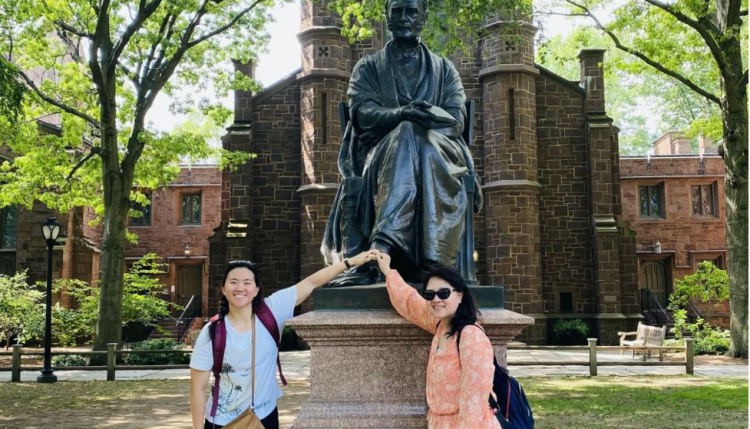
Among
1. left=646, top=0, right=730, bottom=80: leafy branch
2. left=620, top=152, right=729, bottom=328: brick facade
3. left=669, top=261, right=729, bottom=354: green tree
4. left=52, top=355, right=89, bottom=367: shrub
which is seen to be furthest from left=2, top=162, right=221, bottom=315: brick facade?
left=646, top=0, right=730, bottom=80: leafy branch

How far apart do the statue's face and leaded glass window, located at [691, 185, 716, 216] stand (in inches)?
1121

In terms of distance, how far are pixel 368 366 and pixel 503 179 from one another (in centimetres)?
1807

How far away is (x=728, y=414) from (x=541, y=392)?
293cm

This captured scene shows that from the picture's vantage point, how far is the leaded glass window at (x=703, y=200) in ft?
100


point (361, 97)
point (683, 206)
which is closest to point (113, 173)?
point (361, 97)

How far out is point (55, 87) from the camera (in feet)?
62.2

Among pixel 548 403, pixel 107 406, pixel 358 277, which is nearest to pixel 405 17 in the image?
pixel 358 277

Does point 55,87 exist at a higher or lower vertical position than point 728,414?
higher

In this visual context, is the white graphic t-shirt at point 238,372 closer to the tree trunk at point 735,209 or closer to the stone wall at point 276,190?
the tree trunk at point 735,209

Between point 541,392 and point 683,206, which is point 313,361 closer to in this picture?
point 541,392

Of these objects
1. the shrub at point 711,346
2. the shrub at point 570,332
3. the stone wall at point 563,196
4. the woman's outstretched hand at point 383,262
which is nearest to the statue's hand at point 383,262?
the woman's outstretched hand at point 383,262

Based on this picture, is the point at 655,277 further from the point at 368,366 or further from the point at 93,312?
the point at 368,366

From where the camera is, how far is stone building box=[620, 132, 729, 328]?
2983 centimetres

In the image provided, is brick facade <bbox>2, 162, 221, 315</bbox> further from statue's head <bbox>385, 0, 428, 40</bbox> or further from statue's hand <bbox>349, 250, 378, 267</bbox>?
statue's hand <bbox>349, 250, 378, 267</bbox>
